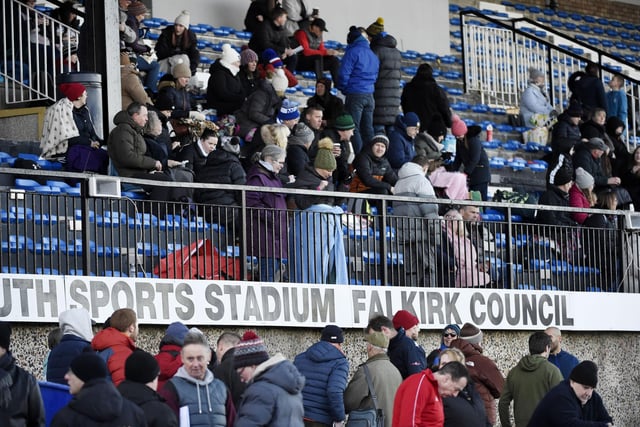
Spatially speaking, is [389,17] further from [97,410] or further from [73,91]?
[97,410]

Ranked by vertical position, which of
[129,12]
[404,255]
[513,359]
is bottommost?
[513,359]

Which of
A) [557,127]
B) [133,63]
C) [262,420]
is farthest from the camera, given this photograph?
[557,127]

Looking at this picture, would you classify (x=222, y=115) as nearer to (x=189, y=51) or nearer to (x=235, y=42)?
(x=189, y=51)

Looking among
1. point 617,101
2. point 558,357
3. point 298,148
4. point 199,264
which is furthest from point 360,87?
point 617,101

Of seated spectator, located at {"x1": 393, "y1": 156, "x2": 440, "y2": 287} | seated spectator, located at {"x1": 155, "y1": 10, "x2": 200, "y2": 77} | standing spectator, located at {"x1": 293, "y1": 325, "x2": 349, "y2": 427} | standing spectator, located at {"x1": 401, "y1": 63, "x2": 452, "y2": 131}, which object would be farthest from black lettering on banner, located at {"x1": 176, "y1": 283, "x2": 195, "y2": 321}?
standing spectator, located at {"x1": 401, "y1": 63, "x2": 452, "y2": 131}

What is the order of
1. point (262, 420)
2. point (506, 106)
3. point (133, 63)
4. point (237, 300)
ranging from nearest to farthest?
point (262, 420)
point (237, 300)
point (133, 63)
point (506, 106)

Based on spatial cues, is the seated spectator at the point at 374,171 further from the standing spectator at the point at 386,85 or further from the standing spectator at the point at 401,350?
the standing spectator at the point at 401,350

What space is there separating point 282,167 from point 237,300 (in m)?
2.12

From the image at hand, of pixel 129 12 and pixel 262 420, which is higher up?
pixel 129 12

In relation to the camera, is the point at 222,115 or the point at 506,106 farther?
the point at 506,106

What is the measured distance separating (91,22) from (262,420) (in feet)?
24.8

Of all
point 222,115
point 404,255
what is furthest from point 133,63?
point 404,255

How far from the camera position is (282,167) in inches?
670

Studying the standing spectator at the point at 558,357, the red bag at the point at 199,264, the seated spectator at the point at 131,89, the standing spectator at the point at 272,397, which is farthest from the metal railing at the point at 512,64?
the standing spectator at the point at 272,397
